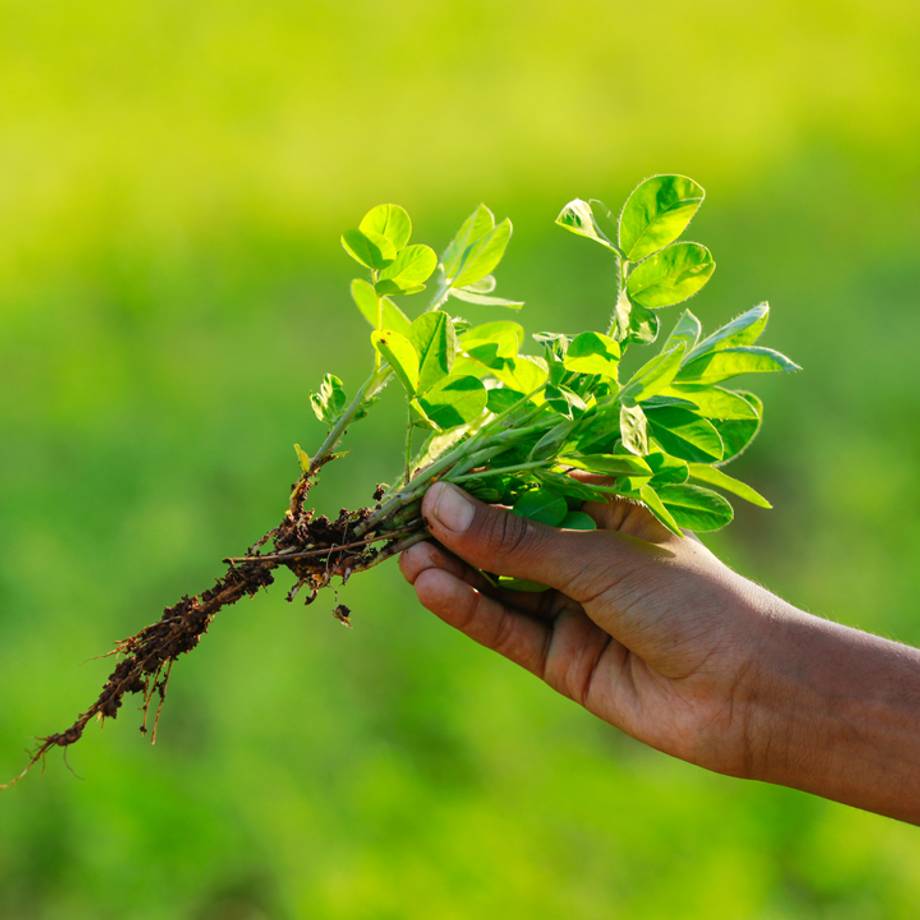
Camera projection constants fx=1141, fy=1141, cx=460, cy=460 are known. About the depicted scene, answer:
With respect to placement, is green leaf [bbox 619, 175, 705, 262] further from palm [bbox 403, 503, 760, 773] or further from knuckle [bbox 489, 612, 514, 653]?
knuckle [bbox 489, 612, 514, 653]

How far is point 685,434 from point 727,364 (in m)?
0.10

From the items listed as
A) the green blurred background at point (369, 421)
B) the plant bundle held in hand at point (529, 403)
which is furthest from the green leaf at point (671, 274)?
the green blurred background at point (369, 421)

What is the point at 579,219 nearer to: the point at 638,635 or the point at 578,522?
the point at 578,522

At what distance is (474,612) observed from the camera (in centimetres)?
155

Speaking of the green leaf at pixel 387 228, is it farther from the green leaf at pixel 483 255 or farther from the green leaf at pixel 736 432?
the green leaf at pixel 736 432

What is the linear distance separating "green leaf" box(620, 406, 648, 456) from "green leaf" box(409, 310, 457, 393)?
227 mm

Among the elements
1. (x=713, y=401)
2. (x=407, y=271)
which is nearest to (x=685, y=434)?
(x=713, y=401)

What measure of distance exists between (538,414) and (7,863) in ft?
5.75

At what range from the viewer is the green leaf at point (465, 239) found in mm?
1429

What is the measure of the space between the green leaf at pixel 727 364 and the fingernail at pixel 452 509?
290mm

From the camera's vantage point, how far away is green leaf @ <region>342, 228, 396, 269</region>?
52.8 inches

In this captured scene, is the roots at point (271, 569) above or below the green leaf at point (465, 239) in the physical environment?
below

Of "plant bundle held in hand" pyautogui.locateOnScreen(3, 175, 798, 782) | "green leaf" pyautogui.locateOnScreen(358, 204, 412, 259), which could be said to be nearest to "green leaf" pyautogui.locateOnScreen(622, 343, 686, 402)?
"plant bundle held in hand" pyautogui.locateOnScreen(3, 175, 798, 782)

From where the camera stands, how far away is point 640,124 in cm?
461
